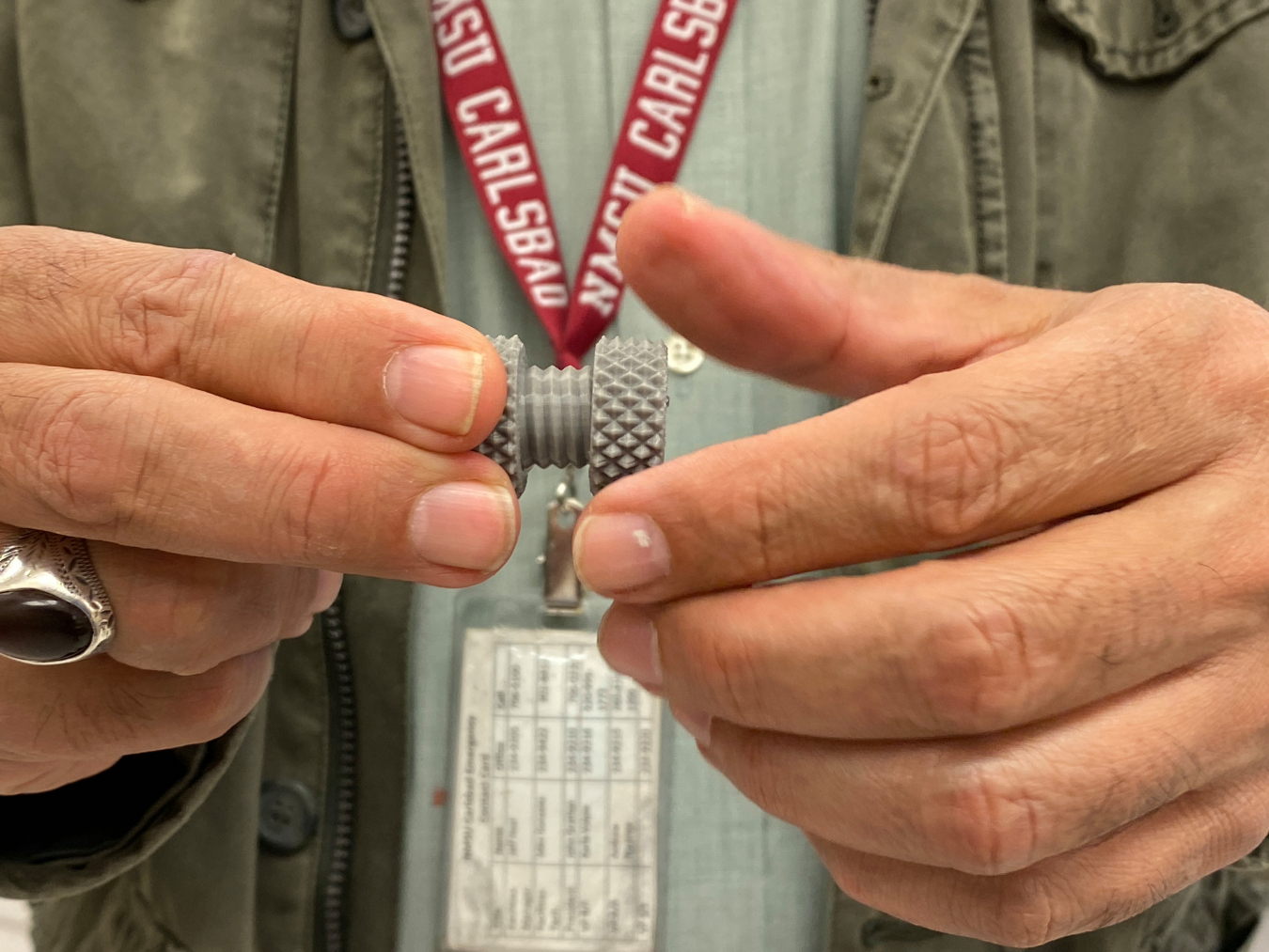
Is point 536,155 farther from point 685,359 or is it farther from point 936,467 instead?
point 936,467

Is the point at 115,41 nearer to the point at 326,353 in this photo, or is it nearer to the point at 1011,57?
the point at 326,353

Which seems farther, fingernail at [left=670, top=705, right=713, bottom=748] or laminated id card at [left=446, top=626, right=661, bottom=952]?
laminated id card at [left=446, top=626, right=661, bottom=952]

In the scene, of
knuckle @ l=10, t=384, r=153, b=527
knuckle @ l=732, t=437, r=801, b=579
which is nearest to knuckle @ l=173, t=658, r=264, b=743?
knuckle @ l=10, t=384, r=153, b=527

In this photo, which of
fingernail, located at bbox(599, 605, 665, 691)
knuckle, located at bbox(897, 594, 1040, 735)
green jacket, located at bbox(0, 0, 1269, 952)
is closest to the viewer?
knuckle, located at bbox(897, 594, 1040, 735)

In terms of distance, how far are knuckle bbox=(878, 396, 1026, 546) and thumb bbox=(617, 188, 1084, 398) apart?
0.36 ft

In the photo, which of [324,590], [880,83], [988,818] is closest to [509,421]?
[324,590]

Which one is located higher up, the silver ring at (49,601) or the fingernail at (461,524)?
the fingernail at (461,524)

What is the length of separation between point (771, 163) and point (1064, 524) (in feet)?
2.00

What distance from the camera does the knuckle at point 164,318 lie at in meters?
0.50

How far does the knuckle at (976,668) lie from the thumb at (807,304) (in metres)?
0.20

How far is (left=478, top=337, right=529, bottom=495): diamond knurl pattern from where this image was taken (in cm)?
54

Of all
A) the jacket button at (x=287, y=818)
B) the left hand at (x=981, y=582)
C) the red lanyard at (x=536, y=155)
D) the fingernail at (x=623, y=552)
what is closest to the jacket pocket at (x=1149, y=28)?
the red lanyard at (x=536, y=155)

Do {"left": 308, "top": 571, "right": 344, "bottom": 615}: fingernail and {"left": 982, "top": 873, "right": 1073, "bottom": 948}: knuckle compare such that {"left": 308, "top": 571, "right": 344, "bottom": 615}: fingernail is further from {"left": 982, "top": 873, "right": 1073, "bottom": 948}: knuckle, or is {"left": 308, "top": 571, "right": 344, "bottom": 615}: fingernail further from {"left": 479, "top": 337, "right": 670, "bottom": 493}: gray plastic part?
{"left": 982, "top": 873, "right": 1073, "bottom": 948}: knuckle

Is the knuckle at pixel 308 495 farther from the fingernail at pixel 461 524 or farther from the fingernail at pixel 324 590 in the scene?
the fingernail at pixel 324 590
